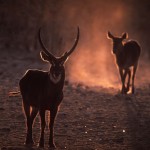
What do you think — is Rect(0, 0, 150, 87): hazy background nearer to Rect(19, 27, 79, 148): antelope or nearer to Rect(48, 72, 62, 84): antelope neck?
Rect(19, 27, 79, 148): antelope

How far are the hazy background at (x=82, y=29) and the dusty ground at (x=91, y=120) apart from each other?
2989 mm

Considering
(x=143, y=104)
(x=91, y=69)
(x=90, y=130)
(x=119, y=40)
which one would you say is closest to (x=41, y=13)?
(x=91, y=69)

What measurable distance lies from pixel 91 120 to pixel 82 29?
33003 mm

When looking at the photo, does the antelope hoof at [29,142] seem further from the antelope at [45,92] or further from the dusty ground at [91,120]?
the dusty ground at [91,120]

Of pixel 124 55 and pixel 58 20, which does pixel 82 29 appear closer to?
pixel 58 20

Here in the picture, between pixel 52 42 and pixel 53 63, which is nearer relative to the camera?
pixel 53 63

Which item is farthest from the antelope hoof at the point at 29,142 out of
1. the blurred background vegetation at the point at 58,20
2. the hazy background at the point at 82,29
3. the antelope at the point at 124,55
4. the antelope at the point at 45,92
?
the blurred background vegetation at the point at 58,20

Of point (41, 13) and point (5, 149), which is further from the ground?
point (41, 13)

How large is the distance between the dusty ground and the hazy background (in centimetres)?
299

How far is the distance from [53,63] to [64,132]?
1.99 meters

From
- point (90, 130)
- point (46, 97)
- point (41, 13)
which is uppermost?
point (41, 13)

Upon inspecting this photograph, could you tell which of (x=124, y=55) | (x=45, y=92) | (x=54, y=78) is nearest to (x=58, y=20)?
(x=124, y=55)

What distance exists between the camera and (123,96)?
52.8 ft

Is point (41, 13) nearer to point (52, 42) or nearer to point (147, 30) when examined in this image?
point (52, 42)
